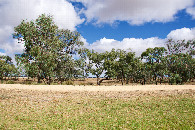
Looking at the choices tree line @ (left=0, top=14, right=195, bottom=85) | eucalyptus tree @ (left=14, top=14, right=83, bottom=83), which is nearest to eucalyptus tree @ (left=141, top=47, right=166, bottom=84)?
tree line @ (left=0, top=14, right=195, bottom=85)

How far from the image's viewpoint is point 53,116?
923 cm

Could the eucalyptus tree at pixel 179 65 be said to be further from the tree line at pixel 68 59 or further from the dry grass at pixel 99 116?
the dry grass at pixel 99 116

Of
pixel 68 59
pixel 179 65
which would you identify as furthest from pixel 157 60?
pixel 68 59

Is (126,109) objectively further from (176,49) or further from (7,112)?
(176,49)

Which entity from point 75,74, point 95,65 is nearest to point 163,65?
point 95,65

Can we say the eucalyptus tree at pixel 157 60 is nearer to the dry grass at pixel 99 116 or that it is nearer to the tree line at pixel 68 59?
the tree line at pixel 68 59

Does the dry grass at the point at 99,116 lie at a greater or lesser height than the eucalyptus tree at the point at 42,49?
lesser

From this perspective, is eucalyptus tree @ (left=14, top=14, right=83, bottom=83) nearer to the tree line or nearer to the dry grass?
the tree line

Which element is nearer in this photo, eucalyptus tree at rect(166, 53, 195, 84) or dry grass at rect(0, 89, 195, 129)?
dry grass at rect(0, 89, 195, 129)

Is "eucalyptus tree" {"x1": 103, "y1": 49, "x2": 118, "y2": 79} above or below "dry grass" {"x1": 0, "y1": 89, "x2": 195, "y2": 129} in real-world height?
above

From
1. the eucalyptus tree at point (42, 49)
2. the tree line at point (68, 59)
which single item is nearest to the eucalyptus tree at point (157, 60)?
the tree line at point (68, 59)

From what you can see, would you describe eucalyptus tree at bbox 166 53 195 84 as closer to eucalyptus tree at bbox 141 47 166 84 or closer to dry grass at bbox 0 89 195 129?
eucalyptus tree at bbox 141 47 166 84

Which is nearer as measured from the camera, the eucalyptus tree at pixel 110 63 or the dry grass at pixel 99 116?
the dry grass at pixel 99 116

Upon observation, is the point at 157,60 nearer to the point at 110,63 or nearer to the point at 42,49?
the point at 110,63
